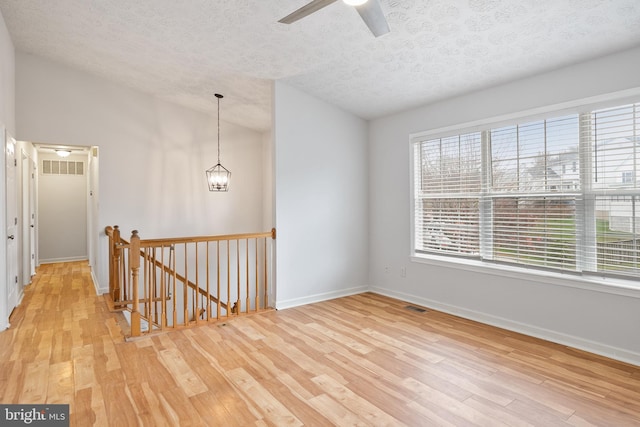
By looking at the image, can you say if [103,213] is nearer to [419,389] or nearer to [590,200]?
[419,389]

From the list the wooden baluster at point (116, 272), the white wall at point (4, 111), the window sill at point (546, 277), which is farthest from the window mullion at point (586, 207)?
the white wall at point (4, 111)

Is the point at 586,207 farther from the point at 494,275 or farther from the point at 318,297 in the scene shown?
the point at 318,297

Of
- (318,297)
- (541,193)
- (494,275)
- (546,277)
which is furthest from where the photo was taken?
(318,297)

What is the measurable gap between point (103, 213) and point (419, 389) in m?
4.75

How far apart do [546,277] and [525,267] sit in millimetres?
247

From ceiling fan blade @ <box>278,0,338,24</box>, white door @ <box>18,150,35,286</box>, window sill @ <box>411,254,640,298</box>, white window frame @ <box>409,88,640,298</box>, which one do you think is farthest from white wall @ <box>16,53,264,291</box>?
window sill @ <box>411,254,640,298</box>

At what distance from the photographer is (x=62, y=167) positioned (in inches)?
301

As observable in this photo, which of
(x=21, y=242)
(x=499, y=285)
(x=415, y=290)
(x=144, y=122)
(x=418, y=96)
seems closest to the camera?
(x=499, y=285)

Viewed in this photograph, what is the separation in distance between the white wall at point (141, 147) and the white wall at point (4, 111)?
0.43 meters

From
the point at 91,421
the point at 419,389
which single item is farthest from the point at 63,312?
the point at 419,389

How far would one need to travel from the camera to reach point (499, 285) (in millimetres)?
3549

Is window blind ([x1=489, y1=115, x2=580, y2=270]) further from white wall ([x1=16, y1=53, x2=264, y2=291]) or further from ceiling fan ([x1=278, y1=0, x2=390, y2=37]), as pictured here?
white wall ([x1=16, y1=53, x2=264, y2=291])

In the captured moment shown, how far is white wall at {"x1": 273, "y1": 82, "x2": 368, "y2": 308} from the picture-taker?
425 cm

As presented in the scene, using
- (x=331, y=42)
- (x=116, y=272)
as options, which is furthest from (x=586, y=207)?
(x=116, y=272)
